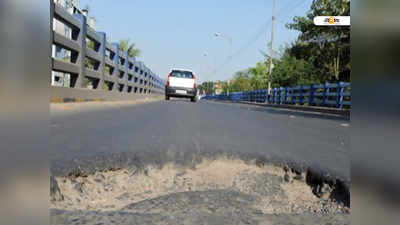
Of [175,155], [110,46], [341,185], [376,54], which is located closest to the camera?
[376,54]

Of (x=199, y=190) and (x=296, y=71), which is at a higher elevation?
(x=296, y=71)

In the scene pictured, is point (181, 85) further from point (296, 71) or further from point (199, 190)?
point (199, 190)

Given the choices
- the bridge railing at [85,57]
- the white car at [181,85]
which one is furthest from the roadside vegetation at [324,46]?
the white car at [181,85]

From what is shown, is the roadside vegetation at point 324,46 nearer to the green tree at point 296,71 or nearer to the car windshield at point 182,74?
the green tree at point 296,71

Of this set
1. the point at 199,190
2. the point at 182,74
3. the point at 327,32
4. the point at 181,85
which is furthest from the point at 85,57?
the point at 182,74

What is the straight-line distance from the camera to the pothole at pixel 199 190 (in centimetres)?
112

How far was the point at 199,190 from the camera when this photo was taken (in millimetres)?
1346

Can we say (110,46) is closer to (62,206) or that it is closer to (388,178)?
(62,206)

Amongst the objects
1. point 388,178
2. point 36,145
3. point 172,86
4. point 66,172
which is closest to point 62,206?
point 66,172

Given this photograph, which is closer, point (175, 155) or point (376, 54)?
point (376, 54)

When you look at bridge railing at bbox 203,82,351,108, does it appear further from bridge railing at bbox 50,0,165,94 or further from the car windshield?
bridge railing at bbox 50,0,165,94

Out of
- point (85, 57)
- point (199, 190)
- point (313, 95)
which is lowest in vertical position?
point (199, 190)

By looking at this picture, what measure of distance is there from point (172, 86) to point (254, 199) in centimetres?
1601

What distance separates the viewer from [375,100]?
310 mm
